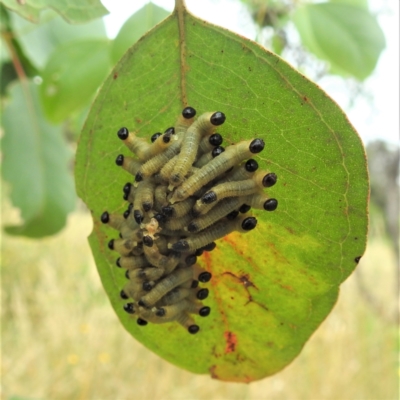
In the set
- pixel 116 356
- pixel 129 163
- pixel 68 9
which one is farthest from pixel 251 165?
pixel 116 356

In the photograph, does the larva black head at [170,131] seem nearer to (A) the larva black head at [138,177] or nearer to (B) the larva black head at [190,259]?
(A) the larva black head at [138,177]

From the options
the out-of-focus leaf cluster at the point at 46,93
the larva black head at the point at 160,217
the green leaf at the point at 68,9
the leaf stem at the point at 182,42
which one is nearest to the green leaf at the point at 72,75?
the out-of-focus leaf cluster at the point at 46,93

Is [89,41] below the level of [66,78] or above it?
above

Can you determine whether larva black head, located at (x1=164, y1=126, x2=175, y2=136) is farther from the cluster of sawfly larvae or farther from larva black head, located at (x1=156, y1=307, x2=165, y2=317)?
larva black head, located at (x1=156, y1=307, x2=165, y2=317)

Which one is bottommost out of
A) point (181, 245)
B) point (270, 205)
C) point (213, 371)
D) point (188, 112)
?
point (213, 371)

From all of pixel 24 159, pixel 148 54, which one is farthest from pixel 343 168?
pixel 24 159

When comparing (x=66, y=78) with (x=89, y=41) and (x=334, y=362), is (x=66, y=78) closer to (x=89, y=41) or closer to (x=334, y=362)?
(x=89, y=41)

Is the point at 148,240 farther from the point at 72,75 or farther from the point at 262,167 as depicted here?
the point at 72,75
